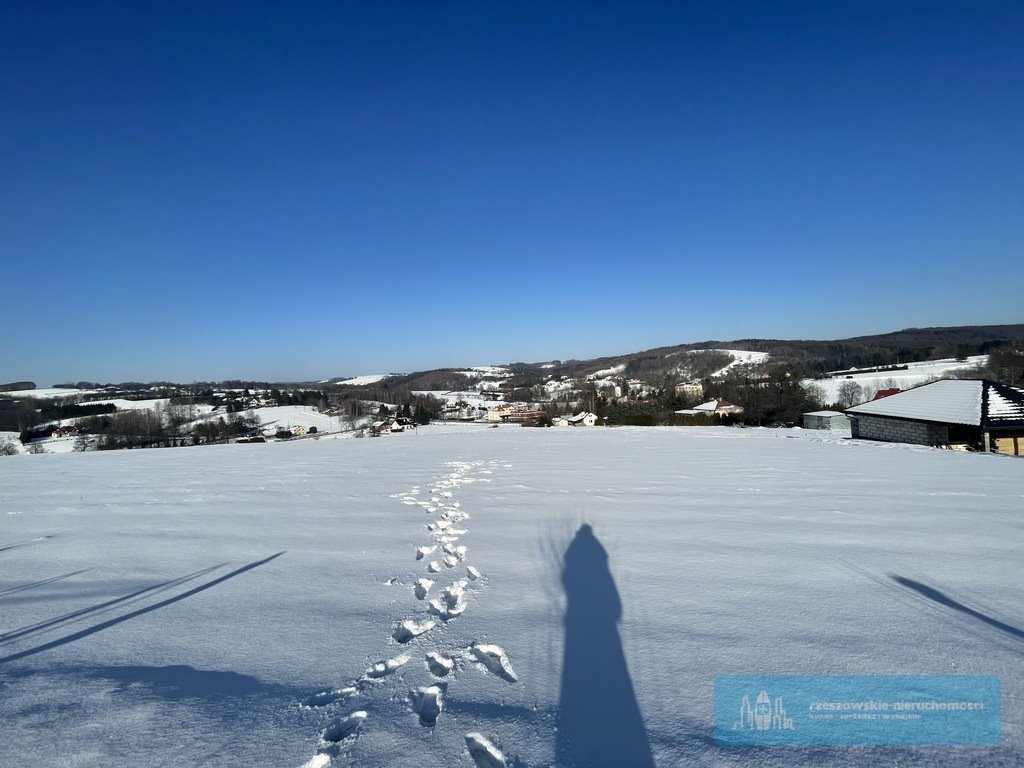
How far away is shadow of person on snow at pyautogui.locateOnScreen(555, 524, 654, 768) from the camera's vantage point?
1.84 m

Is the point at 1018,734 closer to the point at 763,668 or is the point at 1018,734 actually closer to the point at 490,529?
the point at 763,668

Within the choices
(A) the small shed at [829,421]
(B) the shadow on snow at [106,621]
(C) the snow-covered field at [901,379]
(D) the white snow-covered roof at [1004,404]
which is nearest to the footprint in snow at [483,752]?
(B) the shadow on snow at [106,621]

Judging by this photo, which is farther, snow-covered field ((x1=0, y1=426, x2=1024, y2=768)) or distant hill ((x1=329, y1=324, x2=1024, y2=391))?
distant hill ((x1=329, y1=324, x2=1024, y2=391))

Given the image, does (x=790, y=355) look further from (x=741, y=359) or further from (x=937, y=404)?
(x=937, y=404)

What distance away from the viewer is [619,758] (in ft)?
5.92

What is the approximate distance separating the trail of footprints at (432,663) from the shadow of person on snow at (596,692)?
1.02 feet

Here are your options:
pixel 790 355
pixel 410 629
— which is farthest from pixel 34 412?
pixel 790 355

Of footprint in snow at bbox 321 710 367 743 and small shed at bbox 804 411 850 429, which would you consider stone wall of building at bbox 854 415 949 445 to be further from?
footprint in snow at bbox 321 710 367 743

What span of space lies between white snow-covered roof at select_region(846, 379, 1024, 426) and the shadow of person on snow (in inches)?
683

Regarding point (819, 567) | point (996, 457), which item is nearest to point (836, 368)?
point (996, 457)

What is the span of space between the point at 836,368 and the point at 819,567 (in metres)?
85.2

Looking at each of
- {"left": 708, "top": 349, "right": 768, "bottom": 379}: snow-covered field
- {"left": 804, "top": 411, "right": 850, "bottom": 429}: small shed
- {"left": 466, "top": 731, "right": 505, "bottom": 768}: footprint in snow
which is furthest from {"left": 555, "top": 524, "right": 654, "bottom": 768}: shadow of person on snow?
{"left": 708, "top": 349, "right": 768, "bottom": 379}: snow-covered field

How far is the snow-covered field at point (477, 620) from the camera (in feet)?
6.28

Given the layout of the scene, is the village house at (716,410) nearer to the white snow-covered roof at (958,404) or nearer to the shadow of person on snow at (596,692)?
the white snow-covered roof at (958,404)
